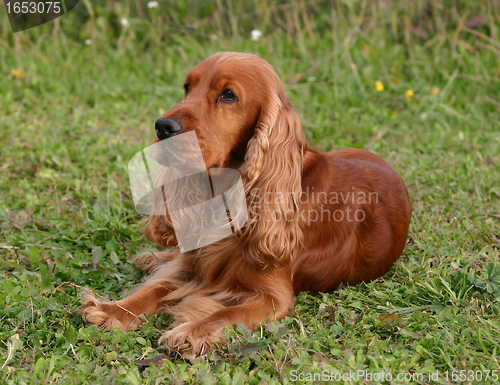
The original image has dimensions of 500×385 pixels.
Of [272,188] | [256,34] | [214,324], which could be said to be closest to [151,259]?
[214,324]

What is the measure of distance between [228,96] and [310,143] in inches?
88.3

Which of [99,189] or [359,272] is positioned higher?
[99,189]

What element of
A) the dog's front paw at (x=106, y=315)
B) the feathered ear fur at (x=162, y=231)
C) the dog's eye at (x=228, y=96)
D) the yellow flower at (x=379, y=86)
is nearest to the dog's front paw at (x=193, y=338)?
the dog's front paw at (x=106, y=315)

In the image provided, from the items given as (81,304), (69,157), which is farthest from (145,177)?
(81,304)

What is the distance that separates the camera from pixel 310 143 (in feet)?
14.8

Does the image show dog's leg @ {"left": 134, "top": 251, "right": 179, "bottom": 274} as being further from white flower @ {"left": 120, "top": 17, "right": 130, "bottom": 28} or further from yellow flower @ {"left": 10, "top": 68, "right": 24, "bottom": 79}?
white flower @ {"left": 120, "top": 17, "right": 130, "bottom": 28}

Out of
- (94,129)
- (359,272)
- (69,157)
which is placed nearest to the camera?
(359,272)

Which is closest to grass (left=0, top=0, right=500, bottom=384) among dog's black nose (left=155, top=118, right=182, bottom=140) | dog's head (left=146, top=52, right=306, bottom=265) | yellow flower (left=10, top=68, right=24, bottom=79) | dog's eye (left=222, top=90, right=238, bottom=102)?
yellow flower (left=10, top=68, right=24, bottom=79)

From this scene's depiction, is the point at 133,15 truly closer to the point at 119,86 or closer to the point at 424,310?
the point at 119,86

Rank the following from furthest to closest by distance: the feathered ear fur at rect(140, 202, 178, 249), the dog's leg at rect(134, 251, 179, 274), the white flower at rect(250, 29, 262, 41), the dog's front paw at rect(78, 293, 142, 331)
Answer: the white flower at rect(250, 29, 262, 41) < the dog's leg at rect(134, 251, 179, 274) < the feathered ear fur at rect(140, 202, 178, 249) < the dog's front paw at rect(78, 293, 142, 331)

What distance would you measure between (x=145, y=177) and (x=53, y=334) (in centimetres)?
162

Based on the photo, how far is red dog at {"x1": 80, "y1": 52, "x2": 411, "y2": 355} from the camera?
2.31 m

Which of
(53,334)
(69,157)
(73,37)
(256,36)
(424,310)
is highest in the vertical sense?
(73,37)

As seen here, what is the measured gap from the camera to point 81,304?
2.43 meters
